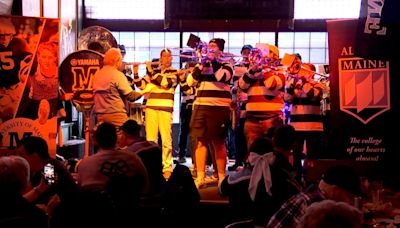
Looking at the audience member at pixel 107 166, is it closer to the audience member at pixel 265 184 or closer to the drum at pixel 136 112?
the audience member at pixel 265 184

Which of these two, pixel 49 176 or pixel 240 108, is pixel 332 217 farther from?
pixel 240 108

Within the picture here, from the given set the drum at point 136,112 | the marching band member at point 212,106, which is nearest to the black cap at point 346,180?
the marching band member at point 212,106

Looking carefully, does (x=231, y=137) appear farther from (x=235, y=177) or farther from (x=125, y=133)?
(x=235, y=177)

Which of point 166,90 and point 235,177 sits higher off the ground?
point 166,90

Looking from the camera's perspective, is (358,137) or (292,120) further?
(292,120)

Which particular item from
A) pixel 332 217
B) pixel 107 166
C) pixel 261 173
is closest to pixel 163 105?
pixel 107 166

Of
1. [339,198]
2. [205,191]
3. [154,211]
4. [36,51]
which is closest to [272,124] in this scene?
[205,191]

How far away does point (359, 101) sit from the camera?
5977 millimetres

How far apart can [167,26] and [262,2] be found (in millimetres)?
1927

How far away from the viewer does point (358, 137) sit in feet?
19.8

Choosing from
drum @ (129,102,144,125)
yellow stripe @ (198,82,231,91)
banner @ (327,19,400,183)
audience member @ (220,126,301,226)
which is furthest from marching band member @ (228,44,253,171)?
audience member @ (220,126,301,226)

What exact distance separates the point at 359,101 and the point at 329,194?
9.73ft

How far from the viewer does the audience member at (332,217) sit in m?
2.28

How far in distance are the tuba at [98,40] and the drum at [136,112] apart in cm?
111
